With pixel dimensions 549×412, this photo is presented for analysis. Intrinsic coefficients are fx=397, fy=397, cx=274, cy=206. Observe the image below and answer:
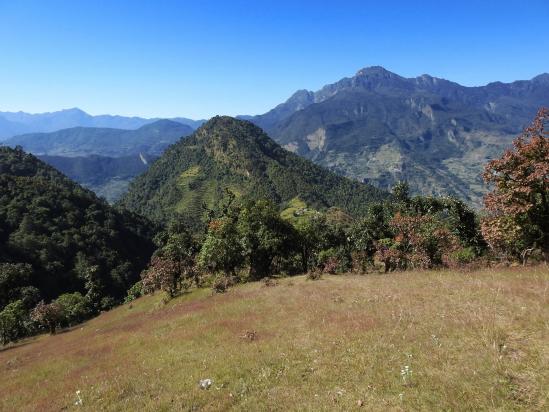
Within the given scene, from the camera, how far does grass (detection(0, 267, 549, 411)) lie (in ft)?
36.3

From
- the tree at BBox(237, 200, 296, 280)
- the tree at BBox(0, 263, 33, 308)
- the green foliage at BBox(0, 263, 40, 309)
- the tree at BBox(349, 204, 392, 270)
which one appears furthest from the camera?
the green foliage at BBox(0, 263, 40, 309)

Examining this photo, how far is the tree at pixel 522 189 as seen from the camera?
22703 millimetres

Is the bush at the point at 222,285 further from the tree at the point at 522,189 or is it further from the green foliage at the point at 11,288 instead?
the green foliage at the point at 11,288

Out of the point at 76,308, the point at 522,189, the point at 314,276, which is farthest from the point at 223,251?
the point at 522,189

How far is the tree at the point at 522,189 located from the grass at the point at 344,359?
2985 millimetres

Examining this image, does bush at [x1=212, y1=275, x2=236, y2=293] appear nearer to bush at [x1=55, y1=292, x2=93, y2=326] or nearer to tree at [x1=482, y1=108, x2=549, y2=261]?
tree at [x1=482, y1=108, x2=549, y2=261]

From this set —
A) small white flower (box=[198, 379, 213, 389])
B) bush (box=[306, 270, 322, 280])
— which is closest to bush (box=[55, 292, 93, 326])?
bush (box=[306, 270, 322, 280])

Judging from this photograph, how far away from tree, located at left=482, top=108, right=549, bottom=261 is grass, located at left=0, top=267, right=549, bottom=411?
9.79ft

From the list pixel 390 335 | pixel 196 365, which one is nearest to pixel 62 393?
pixel 196 365

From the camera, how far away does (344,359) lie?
Result: 14727mm

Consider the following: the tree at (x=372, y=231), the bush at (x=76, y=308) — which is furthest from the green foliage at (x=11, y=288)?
the tree at (x=372, y=231)

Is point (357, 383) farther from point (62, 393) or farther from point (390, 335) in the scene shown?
point (62, 393)

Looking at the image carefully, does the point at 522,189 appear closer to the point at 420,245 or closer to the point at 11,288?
the point at 420,245

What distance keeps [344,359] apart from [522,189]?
50.4 feet
